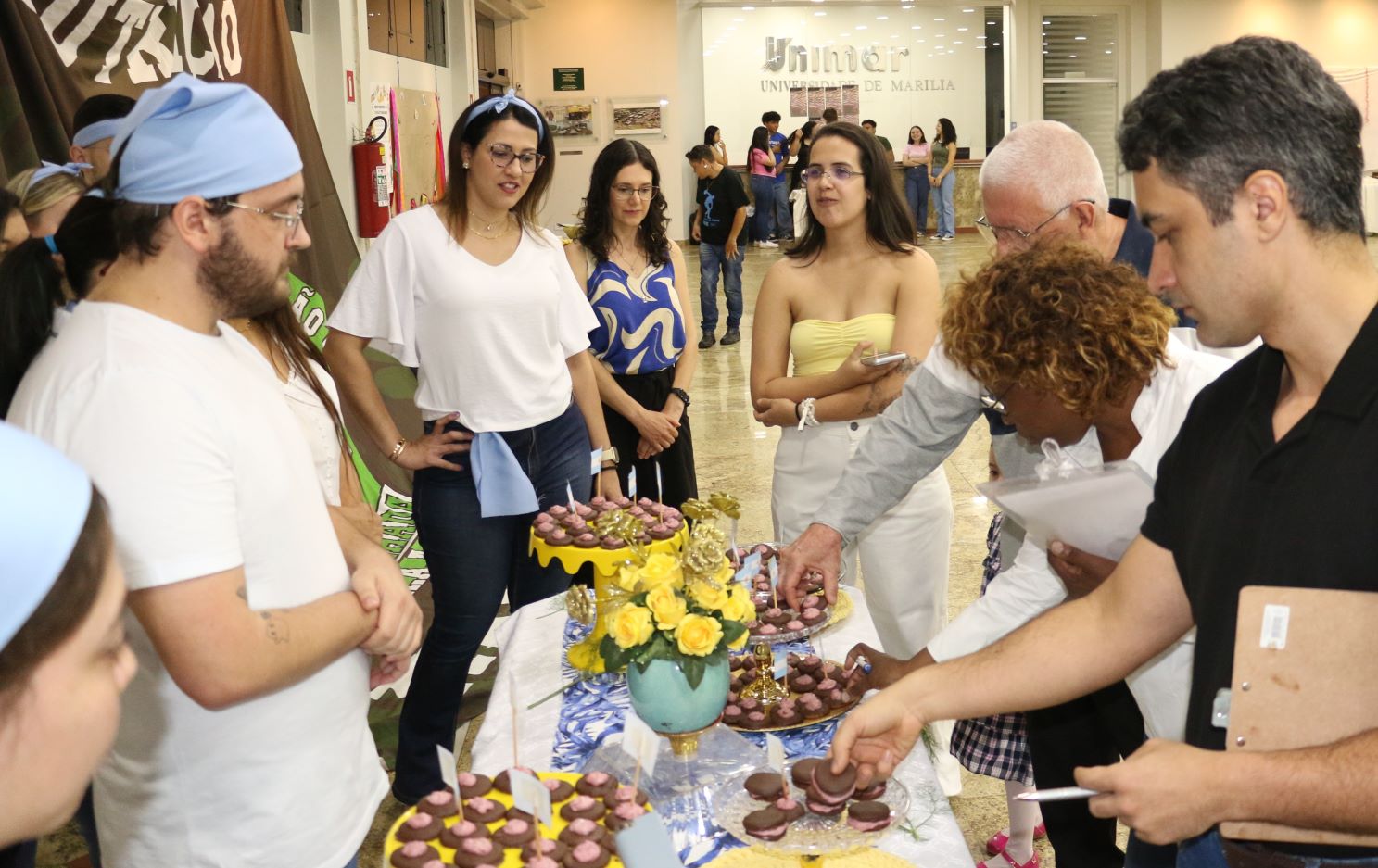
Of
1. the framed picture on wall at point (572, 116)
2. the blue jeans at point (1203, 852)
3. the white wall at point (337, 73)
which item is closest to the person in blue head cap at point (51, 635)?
the blue jeans at point (1203, 852)

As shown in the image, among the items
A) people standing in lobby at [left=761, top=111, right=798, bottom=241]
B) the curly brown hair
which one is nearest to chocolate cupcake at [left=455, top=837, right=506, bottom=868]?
the curly brown hair

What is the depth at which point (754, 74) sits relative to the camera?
19.7m

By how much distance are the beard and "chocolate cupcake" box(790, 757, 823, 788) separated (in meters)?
0.97

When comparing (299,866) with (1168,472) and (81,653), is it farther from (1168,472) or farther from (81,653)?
(1168,472)

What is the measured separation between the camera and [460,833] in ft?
5.38

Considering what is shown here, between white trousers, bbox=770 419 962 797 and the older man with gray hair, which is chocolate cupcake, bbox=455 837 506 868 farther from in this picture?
white trousers, bbox=770 419 962 797

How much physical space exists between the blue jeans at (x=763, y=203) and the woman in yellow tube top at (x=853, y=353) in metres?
14.0

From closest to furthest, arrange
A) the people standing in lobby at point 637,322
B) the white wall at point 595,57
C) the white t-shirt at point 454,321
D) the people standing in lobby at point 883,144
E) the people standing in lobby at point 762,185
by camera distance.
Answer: the white t-shirt at point 454,321
the people standing in lobby at point 883,144
the people standing in lobby at point 637,322
the people standing in lobby at point 762,185
the white wall at point 595,57

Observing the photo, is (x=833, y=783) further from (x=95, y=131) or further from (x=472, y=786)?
(x=95, y=131)

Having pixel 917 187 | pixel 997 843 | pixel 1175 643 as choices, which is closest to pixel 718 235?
pixel 997 843

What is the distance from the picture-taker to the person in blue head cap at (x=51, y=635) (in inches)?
28.3

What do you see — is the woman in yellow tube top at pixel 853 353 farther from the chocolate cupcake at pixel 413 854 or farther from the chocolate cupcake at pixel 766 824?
the chocolate cupcake at pixel 413 854

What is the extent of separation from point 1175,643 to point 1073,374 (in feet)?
1.41

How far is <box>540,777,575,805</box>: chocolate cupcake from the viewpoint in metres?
1.75
